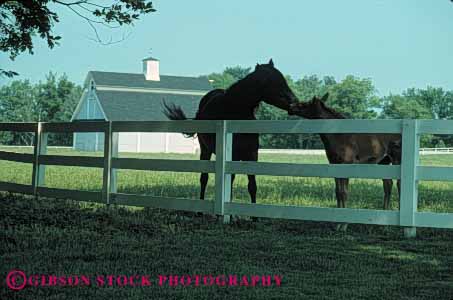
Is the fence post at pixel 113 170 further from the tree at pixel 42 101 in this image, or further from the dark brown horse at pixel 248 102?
the tree at pixel 42 101

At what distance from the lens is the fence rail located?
21.0 ft

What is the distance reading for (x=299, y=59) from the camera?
51438 mm

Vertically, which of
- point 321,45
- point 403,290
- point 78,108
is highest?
point 321,45

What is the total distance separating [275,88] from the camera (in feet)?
25.9

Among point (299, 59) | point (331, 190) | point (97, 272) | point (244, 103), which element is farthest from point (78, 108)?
point (97, 272)

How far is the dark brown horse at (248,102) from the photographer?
790 centimetres

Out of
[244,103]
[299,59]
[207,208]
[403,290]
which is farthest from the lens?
[299,59]

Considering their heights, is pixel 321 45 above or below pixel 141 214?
above

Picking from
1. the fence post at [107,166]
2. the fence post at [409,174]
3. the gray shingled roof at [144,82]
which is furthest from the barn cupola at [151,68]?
the fence post at [409,174]

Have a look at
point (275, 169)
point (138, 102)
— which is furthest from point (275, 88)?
point (138, 102)

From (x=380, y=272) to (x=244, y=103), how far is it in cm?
404

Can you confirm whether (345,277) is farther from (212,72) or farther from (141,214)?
(212,72)

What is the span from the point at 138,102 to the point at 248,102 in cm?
3624

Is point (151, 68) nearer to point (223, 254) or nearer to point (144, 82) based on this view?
point (144, 82)
